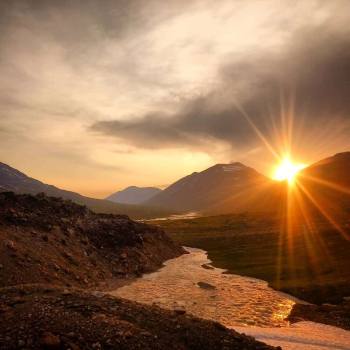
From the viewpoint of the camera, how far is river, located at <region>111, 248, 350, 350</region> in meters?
33.1

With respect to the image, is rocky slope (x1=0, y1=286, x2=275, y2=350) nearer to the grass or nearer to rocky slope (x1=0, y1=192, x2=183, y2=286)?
rocky slope (x1=0, y1=192, x2=183, y2=286)

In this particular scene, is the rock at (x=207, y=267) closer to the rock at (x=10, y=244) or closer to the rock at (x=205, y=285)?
the rock at (x=205, y=285)

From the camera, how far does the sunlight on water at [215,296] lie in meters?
40.6

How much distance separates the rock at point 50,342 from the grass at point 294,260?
119 ft

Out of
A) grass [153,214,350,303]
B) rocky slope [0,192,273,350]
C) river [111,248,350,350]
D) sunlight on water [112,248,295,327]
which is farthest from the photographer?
grass [153,214,350,303]

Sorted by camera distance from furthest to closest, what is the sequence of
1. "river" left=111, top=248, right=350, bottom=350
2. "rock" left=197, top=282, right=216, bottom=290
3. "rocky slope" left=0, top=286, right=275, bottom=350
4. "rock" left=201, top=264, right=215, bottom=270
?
1. "rock" left=201, top=264, right=215, bottom=270
2. "rock" left=197, top=282, right=216, bottom=290
3. "river" left=111, top=248, right=350, bottom=350
4. "rocky slope" left=0, top=286, right=275, bottom=350

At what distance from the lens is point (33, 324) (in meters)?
23.0

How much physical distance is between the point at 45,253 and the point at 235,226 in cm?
11402

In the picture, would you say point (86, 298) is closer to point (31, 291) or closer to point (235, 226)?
point (31, 291)

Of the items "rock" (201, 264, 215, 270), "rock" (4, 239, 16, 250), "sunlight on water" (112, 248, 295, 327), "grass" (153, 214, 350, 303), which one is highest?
"grass" (153, 214, 350, 303)

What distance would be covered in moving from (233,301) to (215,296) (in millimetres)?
3195

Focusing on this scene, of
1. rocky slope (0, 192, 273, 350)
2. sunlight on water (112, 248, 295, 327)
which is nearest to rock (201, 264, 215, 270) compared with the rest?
sunlight on water (112, 248, 295, 327)

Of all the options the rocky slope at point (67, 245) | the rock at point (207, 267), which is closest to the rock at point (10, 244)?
the rocky slope at point (67, 245)

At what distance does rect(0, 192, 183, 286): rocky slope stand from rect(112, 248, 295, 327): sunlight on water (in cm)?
634
